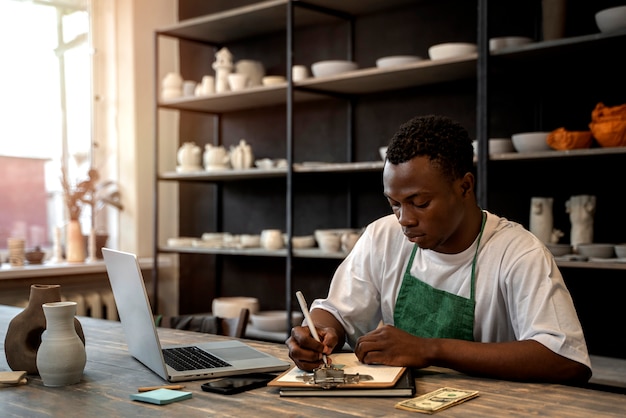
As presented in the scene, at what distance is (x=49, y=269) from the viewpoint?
3822 millimetres

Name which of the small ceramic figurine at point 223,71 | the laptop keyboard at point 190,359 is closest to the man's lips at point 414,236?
the laptop keyboard at point 190,359

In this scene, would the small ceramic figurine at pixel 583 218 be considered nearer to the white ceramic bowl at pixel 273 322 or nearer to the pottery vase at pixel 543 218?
the pottery vase at pixel 543 218

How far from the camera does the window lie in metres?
4.11

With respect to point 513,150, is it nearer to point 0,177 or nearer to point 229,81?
point 229,81

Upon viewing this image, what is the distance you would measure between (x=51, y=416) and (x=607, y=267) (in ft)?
6.78

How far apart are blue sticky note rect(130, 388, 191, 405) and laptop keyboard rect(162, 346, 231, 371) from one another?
Result: 0.18 metres

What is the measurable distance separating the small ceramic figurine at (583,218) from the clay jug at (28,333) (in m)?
2.06

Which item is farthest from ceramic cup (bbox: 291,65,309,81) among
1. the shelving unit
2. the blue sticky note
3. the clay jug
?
the blue sticky note

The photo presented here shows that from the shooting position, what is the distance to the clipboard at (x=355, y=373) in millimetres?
1419

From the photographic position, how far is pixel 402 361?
1.55 m

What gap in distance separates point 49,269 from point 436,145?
2731 mm

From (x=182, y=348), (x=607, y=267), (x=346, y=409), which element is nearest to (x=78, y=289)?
(x=182, y=348)

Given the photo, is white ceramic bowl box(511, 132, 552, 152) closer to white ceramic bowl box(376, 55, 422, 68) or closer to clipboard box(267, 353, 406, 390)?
white ceramic bowl box(376, 55, 422, 68)

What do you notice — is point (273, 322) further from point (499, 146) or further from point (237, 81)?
point (499, 146)
